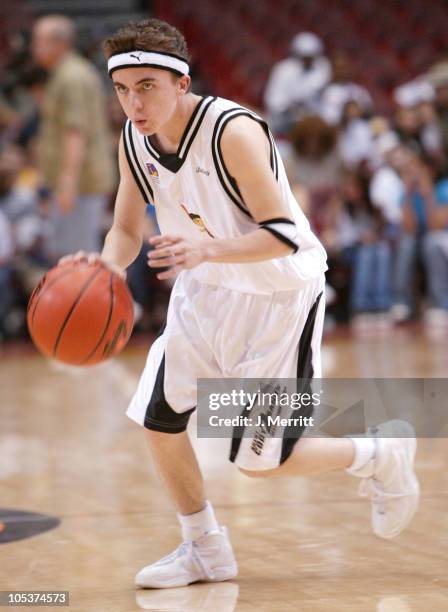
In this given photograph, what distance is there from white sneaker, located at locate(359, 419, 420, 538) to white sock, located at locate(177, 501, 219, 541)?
0.54 m

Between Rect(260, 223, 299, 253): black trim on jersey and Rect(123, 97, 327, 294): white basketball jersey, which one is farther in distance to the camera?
Rect(123, 97, 327, 294): white basketball jersey

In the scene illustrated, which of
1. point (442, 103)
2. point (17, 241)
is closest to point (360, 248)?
point (442, 103)

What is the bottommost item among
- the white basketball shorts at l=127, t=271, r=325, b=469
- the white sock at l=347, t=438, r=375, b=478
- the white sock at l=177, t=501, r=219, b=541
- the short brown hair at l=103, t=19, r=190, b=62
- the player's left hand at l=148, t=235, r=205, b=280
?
the white sock at l=177, t=501, r=219, b=541

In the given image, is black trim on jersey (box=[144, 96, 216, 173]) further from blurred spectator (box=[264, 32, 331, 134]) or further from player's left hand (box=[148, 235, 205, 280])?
blurred spectator (box=[264, 32, 331, 134])

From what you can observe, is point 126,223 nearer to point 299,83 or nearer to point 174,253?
point 174,253

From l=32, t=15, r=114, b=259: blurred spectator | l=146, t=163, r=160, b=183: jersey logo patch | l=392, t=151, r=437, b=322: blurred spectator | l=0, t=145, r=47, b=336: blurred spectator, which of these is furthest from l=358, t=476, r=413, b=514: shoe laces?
l=392, t=151, r=437, b=322: blurred spectator

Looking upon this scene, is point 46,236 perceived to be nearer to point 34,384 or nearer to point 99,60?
point 34,384

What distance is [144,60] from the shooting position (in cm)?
326

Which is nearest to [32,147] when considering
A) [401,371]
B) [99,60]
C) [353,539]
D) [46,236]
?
[46,236]

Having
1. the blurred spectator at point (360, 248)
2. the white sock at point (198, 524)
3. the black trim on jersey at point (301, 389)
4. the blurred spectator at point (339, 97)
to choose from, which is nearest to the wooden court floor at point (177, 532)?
the white sock at point (198, 524)

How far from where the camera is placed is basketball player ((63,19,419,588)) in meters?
3.27

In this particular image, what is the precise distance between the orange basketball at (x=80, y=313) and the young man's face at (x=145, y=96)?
44 cm

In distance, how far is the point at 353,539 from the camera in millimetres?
3926

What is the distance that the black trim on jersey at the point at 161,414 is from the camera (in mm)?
3475
